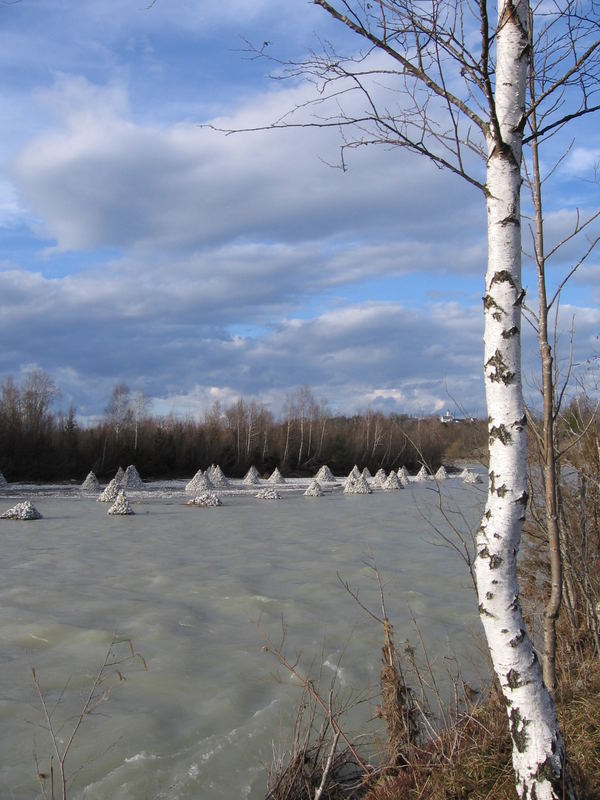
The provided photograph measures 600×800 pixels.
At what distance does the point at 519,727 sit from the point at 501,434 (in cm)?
111

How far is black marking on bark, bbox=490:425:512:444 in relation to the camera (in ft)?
7.98

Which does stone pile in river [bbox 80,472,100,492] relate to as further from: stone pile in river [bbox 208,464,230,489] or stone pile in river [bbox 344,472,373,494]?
stone pile in river [bbox 344,472,373,494]

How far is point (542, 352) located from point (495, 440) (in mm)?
1091

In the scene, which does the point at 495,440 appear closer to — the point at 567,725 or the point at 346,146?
the point at 346,146

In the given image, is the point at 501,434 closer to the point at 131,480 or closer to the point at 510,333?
the point at 510,333

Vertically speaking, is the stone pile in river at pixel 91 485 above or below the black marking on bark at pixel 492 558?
below

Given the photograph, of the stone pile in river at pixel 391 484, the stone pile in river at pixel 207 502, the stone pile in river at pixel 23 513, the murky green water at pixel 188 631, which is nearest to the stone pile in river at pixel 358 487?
the stone pile in river at pixel 391 484

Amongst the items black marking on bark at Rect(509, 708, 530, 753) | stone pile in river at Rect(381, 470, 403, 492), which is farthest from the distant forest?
black marking on bark at Rect(509, 708, 530, 753)

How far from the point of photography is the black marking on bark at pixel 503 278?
97.3 inches

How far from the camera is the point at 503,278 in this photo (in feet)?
8.15

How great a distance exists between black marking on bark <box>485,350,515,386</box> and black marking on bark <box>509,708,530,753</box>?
122 centimetres

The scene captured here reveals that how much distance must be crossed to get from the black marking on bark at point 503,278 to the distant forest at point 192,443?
2322cm

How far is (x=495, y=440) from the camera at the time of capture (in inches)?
96.3

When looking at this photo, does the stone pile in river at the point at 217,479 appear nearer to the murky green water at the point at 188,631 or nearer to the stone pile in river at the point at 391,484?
the stone pile in river at the point at 391,484
